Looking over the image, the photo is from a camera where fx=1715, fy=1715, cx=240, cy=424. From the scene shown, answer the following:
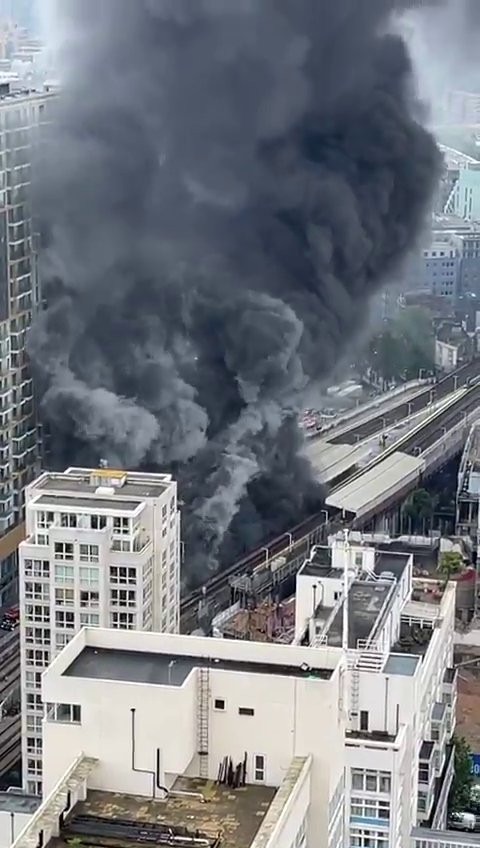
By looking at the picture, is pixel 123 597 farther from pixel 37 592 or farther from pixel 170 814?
pixel 170 814

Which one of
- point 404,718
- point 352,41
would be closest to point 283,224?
point 352,41

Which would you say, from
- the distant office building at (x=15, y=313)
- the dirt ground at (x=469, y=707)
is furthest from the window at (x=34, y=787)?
the distant office building at (x=15, y=313)

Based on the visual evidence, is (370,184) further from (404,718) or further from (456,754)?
(404,718)

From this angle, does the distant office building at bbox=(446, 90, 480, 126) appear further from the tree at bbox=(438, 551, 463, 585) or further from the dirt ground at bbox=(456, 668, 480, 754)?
the dirt ground at bbox=(456, 668, 480, 754)

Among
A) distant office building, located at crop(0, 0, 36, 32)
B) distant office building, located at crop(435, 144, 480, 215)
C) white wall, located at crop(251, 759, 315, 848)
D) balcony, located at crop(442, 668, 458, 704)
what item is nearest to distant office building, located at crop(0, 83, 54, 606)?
balcony, located at crop(442, 668, 458, 704)

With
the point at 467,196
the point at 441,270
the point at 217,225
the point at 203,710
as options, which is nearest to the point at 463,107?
the point at 467,196

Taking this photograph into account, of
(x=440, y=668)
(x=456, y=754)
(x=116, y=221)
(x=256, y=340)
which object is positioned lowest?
(x=456, y=754)
